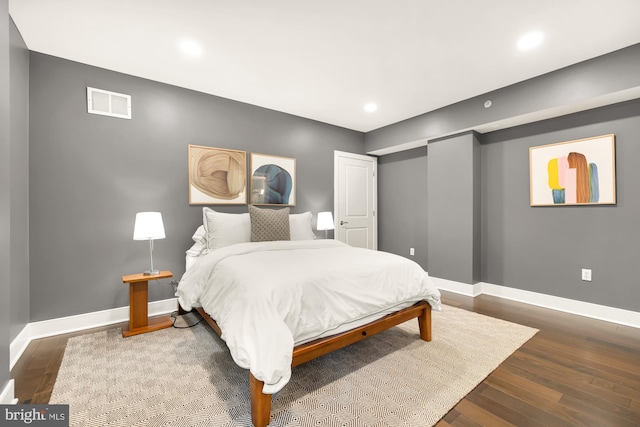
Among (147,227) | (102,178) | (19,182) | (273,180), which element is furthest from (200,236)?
(19,182)

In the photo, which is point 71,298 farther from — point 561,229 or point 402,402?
point 561,229

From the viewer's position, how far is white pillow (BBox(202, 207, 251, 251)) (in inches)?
118

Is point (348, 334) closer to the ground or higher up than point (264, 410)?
higher up

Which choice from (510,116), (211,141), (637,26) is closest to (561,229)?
(510,116)

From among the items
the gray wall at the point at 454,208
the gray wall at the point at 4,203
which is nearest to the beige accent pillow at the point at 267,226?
the gray wall at the point at 4,203

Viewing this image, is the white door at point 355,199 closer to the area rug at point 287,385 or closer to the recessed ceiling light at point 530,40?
the area rug at point 287,385

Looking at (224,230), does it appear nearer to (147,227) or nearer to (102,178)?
(147,227)

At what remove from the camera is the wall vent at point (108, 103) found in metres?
2.79

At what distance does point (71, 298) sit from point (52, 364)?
816 mm

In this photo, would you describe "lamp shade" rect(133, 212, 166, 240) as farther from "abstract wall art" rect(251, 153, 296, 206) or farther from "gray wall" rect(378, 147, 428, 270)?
"gray wall" rect(378, 147, 428, 270)

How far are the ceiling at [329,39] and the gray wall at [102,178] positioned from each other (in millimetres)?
262

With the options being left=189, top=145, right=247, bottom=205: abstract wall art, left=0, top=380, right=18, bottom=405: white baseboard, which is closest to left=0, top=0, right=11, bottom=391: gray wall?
left=0, top=380, right=18, bottom=405: white baseboard

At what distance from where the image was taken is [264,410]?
1.45 metres

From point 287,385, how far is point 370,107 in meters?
3.52
